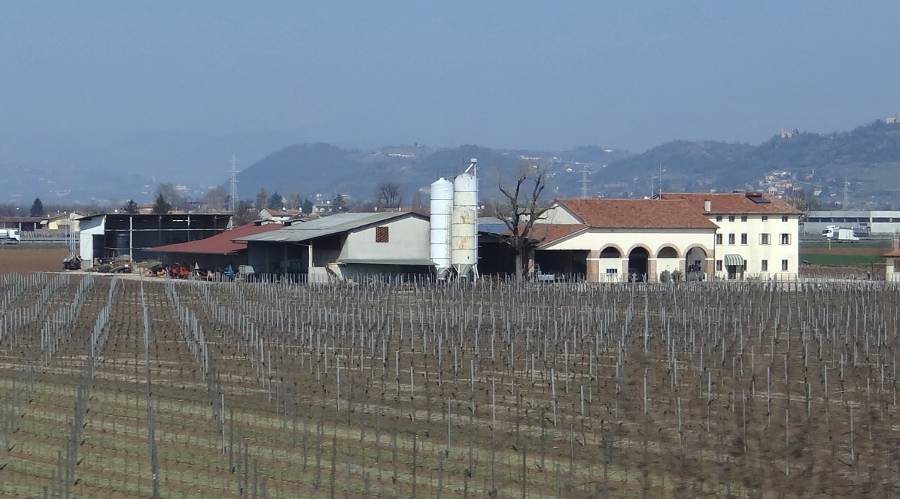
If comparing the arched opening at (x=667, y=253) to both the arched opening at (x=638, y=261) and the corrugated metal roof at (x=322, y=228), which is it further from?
the corrugated metal roof at (x=322, y=228)

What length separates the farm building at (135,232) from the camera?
6844 centimetres

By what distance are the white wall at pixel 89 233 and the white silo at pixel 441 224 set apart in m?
22.0

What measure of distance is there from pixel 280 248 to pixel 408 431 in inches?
1526

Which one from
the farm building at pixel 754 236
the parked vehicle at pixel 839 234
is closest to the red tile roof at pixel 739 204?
the farm building at pixel 754 236

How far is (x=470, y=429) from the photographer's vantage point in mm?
19078

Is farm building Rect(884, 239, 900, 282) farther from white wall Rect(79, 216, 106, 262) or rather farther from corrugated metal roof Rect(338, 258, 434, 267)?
white wall Rect(79, 216, 106, 262)

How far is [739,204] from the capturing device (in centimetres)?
6525

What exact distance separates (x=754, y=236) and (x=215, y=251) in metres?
26.1

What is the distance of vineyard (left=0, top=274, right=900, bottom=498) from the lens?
15.9 metres

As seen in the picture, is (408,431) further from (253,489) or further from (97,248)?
(97,248)

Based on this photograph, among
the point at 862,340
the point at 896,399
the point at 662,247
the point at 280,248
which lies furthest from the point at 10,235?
the point at 896,399

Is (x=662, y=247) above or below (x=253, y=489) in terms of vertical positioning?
above

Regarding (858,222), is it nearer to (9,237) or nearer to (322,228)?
(9,237)

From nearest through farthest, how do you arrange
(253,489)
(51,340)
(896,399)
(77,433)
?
(253,489) → (77,433) → (896,399) → (51,340)
